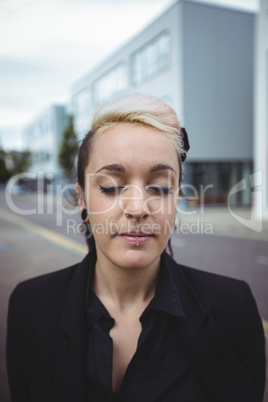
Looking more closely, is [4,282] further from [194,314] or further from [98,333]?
[194,314]

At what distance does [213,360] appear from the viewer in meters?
1.21

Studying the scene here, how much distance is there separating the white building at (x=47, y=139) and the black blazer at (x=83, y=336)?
35.2 m

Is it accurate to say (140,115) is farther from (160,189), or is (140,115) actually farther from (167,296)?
(167,296)

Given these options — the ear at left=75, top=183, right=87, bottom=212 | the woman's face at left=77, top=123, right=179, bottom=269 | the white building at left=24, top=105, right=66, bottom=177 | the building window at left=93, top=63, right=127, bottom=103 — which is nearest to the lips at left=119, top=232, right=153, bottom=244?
the woman's face at left=77, top=123, right=179, bottom=269

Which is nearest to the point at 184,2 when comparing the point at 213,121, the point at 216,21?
the point at 216,21

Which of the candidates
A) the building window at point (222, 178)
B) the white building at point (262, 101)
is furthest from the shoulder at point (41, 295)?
the building window at point (222, 178)

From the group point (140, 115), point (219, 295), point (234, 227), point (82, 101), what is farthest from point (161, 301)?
point (82, 101)

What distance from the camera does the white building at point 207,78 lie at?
51.5ft

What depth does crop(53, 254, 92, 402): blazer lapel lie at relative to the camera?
115 centimetres

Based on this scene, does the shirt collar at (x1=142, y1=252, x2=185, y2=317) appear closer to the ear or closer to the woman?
the woman

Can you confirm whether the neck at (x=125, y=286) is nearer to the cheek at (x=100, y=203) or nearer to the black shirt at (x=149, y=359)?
the black shirt at (x=149, y=359)

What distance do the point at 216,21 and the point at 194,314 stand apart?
18.0 m

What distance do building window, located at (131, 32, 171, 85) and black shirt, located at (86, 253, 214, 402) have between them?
17.3 m

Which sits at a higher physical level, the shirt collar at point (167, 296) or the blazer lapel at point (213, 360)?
the shirt collar at point (167, 296)
